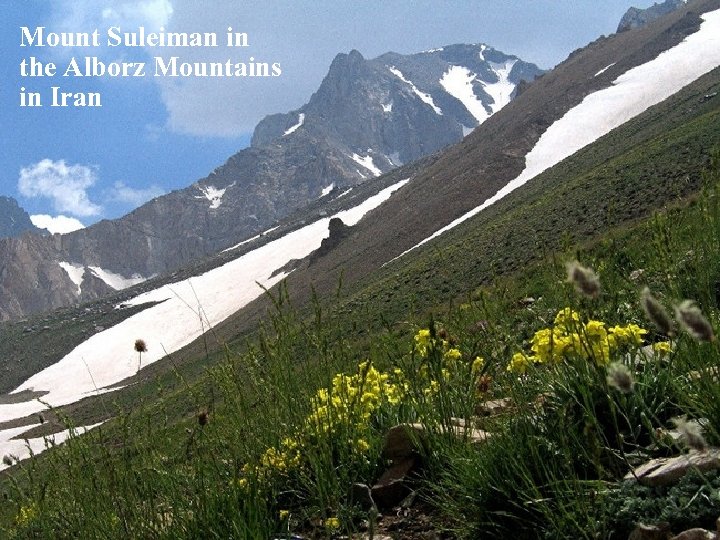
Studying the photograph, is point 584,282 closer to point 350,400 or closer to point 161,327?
point 350,400

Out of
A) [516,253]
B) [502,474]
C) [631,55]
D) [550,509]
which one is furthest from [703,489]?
[631,55]

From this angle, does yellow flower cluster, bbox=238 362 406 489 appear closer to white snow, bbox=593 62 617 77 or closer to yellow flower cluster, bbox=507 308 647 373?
yellow flower cluster, bbox=507 308 647 373

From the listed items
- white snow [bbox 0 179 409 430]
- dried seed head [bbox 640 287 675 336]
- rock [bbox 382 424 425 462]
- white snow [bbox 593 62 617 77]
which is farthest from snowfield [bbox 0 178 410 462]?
dried seed head [bbox 640 287 675 336]

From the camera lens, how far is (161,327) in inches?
3691

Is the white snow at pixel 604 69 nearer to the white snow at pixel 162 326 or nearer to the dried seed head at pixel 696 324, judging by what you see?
the white snow at pixel 162 326

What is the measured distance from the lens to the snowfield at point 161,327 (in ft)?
257

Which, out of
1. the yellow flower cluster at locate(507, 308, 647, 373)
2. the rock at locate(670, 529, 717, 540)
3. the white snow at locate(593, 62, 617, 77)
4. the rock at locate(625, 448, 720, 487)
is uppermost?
the white snow at locate(593, 62, 617, 77)

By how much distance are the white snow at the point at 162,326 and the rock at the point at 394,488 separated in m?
63.3

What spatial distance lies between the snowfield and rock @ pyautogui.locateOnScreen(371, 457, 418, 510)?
6232 cm

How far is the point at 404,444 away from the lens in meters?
3.86

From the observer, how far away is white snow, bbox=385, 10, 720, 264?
69.8 m

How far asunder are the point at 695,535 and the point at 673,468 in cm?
39

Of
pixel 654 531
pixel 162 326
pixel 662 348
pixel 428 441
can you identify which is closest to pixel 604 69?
pixel 162 326

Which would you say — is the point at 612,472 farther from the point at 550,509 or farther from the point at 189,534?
the point at 189,534
